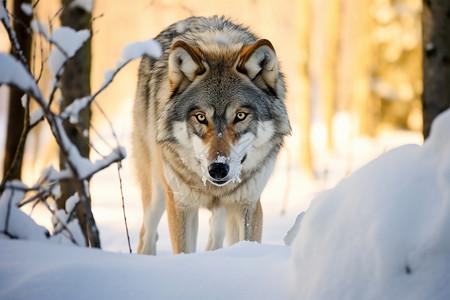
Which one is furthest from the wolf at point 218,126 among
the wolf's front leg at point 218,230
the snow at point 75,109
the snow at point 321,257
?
the snow at point 321,257

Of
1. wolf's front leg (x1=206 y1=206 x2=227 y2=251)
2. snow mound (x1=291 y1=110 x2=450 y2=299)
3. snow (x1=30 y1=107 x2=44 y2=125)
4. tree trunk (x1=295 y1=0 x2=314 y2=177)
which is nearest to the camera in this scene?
snow mound (x1=291 y1=110 x2=450 y2=299)

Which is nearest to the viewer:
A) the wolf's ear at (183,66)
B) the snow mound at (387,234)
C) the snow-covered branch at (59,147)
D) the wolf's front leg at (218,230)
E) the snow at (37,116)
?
the snow mound at (387,234)

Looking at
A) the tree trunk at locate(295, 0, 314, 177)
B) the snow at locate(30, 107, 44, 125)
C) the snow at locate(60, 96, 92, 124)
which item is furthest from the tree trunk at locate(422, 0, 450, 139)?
the tree trunk at locate(295, 0, 314, 177)

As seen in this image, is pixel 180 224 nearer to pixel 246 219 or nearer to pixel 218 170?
pixel 246 219

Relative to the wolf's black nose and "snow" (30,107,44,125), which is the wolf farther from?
"snow" (30,107,44,125)

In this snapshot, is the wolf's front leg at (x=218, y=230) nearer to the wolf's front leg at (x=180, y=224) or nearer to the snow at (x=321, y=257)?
the wolf's front leg at (x=180, y=224)

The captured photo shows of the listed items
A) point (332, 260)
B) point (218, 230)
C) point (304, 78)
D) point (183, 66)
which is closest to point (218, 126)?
point (183, 66)

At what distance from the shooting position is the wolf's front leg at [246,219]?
→ 11.2 ft

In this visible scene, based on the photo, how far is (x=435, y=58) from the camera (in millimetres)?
4512

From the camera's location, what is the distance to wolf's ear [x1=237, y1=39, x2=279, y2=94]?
3084 millimetres

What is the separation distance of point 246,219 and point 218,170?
0.79 meters

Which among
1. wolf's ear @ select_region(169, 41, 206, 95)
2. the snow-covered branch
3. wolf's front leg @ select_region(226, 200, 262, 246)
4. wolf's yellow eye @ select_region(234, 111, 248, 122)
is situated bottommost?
wolf's front leg @ select_region(226, 200, 262, 246)

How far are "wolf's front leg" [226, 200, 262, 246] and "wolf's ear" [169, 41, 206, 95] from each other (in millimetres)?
1017

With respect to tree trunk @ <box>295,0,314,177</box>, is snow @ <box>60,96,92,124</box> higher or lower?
lower
